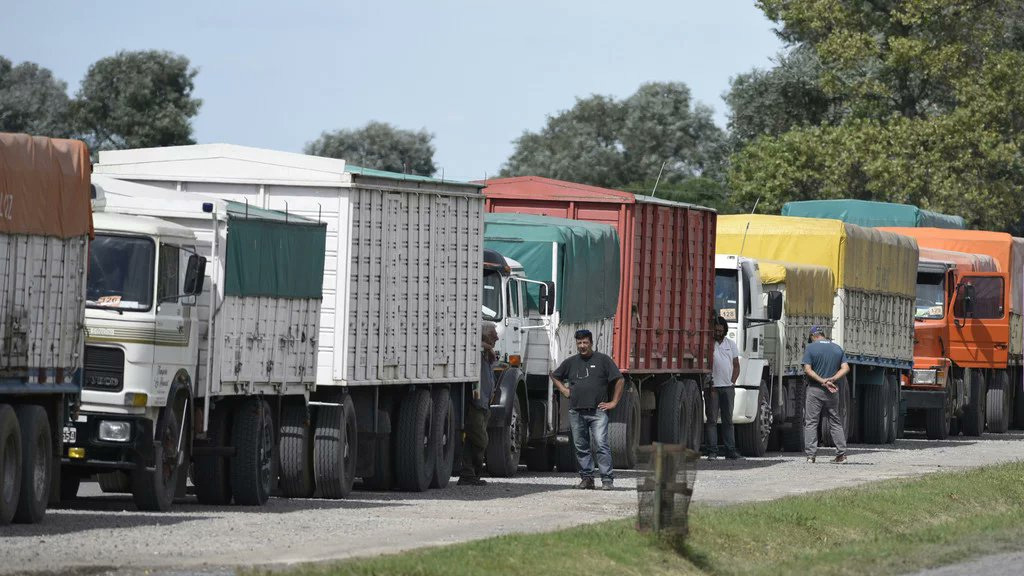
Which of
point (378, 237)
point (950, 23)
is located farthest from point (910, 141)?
point (378, 237)

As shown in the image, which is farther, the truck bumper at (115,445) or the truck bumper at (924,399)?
the truck bumper at (924,399)

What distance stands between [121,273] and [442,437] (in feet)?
20.2

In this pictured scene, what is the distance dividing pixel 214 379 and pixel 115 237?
1.71m

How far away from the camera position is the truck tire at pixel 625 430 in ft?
89.5

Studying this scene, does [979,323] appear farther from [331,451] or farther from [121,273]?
[121,273]

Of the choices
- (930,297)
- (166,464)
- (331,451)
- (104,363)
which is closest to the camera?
(104,363)

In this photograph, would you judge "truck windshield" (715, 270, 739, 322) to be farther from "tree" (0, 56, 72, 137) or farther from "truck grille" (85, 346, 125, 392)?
"tree" (0, 56, 72, 137)

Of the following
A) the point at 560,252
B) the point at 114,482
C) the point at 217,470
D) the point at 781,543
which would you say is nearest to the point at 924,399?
the point at 560,252

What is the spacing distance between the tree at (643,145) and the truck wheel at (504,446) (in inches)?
2984

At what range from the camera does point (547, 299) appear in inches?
1006

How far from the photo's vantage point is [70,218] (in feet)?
54.7

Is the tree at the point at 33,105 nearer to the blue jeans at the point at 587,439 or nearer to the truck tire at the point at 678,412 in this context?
the truck tire at the point at 678,412

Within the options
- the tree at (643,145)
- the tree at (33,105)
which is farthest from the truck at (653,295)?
the tree at (643,145)

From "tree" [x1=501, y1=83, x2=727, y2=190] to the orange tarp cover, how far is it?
84.4m
